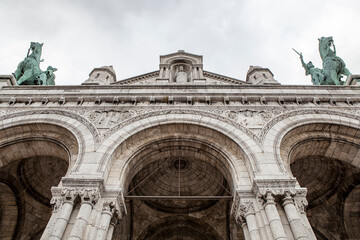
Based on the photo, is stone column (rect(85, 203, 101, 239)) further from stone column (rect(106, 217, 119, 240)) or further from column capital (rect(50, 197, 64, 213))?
column capital (rect(50, 197, 64, 213))

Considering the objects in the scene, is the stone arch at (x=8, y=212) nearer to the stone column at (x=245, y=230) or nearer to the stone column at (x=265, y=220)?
the stone column at (x=245, y=230)

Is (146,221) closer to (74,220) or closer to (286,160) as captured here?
(74,220)

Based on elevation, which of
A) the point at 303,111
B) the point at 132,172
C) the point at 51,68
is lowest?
the point at 132,172

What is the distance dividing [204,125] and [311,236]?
445 cm

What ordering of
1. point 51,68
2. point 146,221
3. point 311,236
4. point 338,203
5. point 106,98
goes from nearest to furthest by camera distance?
point 311,236 → point 106,98 → point 338,203 → point 146,221 → point 51,68

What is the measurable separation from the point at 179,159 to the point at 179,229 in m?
4.63

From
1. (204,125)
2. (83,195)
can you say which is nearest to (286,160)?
(204,125)

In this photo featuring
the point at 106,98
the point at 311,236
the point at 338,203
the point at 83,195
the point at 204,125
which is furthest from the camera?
the point at 338,203

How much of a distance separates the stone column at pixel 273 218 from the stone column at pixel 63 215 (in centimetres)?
480

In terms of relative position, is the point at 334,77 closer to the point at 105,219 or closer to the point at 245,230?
the point at 245,230

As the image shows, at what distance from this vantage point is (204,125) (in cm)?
901

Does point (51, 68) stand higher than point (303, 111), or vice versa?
point (51, 68)

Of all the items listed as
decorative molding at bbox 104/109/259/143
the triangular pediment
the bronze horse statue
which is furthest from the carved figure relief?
the bronze horse statue

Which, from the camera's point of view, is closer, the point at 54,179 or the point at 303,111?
the point at 303,111
